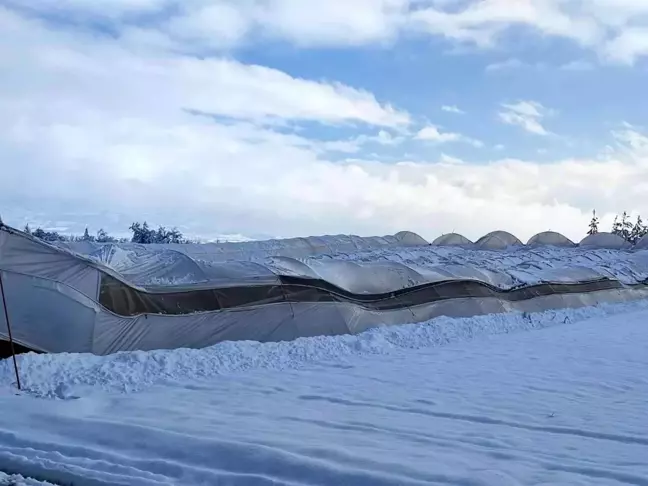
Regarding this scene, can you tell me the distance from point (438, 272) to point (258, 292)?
6670mm

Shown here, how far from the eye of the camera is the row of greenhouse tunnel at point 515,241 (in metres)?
41.0

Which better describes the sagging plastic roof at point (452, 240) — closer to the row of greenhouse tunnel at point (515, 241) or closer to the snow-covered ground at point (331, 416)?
the row of greenhouse tunnel at point (515, 241)

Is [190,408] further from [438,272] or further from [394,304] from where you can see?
[438,272]

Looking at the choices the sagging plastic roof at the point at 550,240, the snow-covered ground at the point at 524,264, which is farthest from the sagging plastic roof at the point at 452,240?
the snow-covered ground at the point at 524,264

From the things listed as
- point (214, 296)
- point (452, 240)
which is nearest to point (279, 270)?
point (214, 296)

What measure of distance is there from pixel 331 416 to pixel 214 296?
→ 5.24 metres

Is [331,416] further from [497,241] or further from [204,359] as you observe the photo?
[497,241]

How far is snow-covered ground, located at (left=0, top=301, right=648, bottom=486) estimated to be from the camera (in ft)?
18.9

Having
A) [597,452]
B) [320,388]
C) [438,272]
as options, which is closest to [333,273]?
[438,272]

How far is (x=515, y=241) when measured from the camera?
43094mm

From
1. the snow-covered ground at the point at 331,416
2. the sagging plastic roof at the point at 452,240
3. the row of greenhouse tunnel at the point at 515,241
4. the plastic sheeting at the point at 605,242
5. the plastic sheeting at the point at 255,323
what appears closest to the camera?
the snow-covered ground at the point at 331,416

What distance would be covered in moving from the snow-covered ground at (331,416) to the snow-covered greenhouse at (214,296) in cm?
76

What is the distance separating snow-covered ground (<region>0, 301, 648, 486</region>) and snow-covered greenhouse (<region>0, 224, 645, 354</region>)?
0.76 meters

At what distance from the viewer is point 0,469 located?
5859 millimetres
